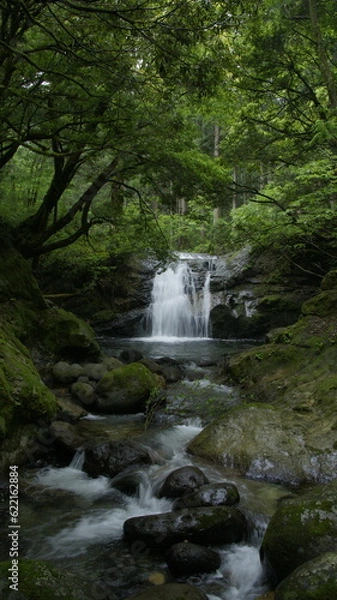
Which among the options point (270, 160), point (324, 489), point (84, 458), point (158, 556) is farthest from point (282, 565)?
point (270, 160)

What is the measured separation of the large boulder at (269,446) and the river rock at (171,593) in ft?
7.56

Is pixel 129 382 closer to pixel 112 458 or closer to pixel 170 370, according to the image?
pixel 170 370

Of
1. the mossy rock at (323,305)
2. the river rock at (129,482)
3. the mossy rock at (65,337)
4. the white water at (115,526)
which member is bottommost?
the white water at (115,526)

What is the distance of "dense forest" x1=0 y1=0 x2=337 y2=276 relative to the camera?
4.86 m

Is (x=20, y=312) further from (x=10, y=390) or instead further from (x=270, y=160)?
(x=270, y=160)

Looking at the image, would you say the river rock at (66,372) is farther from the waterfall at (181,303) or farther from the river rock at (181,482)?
the waterfall at (181,303)

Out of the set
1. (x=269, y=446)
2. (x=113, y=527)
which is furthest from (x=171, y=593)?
(x=269, y=446)

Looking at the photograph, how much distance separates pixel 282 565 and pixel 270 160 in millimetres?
7115

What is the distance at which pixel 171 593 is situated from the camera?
3.05 m

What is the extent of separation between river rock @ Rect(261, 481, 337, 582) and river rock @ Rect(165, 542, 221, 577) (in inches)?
19.7

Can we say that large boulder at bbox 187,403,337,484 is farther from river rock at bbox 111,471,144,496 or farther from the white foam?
the white foam

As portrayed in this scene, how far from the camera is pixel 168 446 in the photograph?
643 cm

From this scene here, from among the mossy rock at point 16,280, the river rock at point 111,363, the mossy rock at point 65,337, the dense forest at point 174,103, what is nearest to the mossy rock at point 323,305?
the dense forest at point 174,103

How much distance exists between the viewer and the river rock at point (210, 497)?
4391mm
